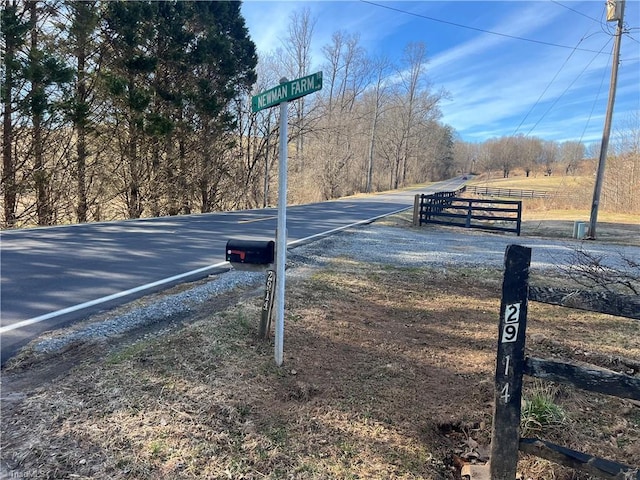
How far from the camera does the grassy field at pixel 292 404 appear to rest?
81.4 inches

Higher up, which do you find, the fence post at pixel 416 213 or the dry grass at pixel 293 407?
the fence post at pixel 416 213

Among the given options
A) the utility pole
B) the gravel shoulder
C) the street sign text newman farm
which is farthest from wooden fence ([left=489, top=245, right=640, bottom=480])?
the utility pole

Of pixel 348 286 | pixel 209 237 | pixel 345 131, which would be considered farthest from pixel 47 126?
pixel 345 131

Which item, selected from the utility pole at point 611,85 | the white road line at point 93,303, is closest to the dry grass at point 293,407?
the white road line at point 93,303

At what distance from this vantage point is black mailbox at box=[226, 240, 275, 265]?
10.6 ft

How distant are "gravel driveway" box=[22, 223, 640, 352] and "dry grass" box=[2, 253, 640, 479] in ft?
1.73

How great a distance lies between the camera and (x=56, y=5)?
40.8ft

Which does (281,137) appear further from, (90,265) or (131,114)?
(131,114)

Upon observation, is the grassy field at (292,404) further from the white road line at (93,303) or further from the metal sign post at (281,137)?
the white road line at (93,303)

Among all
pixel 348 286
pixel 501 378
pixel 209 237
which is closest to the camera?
pixel 501 378

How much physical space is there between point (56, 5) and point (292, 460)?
15851 mm

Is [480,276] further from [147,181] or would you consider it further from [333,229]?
[147,181]

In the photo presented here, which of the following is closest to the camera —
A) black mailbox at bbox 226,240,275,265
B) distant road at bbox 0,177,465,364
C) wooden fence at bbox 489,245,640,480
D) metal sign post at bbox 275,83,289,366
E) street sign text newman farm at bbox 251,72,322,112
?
wooden fence at bbox 489,245,640,480

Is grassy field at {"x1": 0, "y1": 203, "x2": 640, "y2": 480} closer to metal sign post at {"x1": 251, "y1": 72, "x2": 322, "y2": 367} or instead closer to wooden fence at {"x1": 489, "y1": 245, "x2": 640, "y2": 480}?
wooden fence at {"x1": 489, "y1": 245, "x2": 640, "y2": 480}
